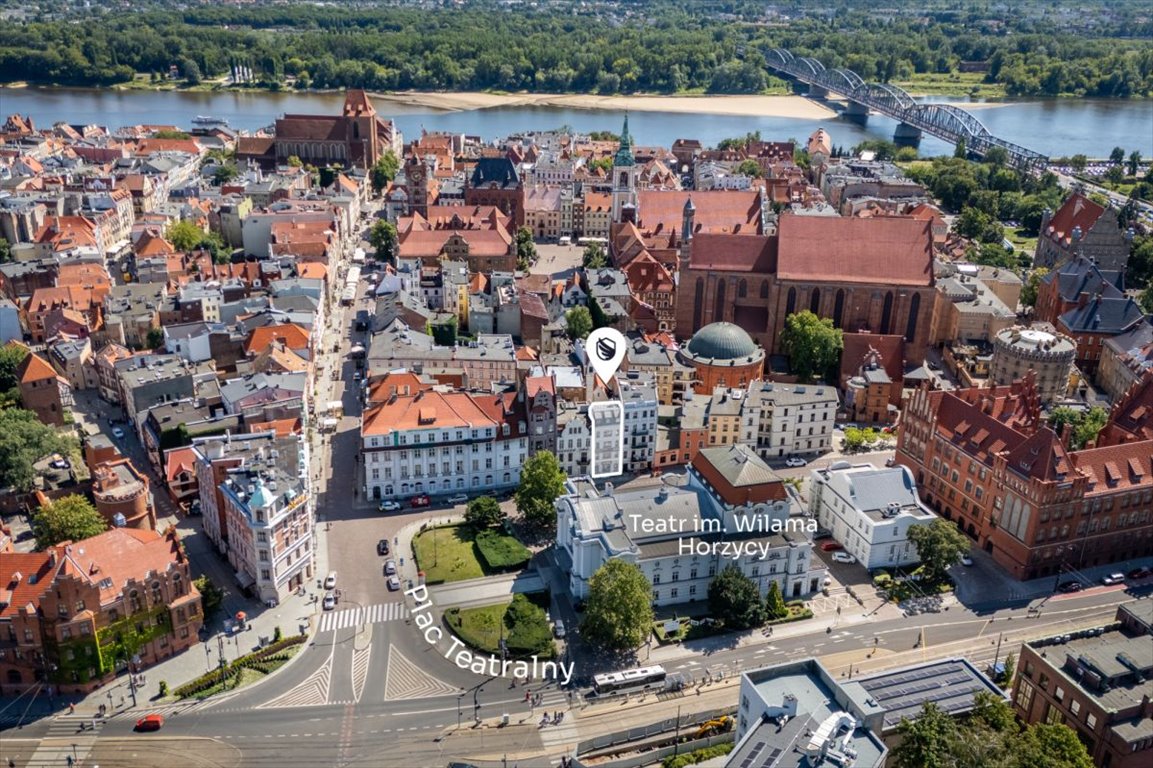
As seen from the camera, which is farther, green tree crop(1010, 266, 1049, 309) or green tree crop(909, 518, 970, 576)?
green tree crop(1010, 266, 1049, 309)

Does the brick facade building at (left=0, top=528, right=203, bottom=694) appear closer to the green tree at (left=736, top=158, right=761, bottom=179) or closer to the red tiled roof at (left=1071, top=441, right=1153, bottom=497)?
the red tiled roof at (left=1071, top=441, right=1153, bottom=497)

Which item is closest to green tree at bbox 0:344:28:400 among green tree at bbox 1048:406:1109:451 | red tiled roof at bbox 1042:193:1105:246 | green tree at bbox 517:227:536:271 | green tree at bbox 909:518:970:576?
green tree at bbox 517:227:536:271

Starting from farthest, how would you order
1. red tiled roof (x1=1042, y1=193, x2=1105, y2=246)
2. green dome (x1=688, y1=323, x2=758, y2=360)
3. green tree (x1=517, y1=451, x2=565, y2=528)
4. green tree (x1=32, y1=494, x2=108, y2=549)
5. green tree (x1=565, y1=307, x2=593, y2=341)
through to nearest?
red tiled roof (x1=1042, y1=193, x2=1105, y2=246)
green tree (x1=565, y1=307, x2=593, y2=341)
green dome (x1=688, y1=323, x2=758, y2=360)
green tree (x1=517, y1=451, x2=565, y2=528)
green tree (x1=32, y1=494, x2=108, y2=549)

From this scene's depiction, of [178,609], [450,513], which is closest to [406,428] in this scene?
[450,513]

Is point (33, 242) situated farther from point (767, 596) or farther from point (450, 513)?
point (767, 596)

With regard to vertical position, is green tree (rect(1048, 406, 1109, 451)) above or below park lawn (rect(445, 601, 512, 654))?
above

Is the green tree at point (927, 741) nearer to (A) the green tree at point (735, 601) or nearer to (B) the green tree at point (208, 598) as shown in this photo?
(A) the green tree at point (735, 601)

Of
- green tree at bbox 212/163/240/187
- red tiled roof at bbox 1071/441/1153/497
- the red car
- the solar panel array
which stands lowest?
the red car

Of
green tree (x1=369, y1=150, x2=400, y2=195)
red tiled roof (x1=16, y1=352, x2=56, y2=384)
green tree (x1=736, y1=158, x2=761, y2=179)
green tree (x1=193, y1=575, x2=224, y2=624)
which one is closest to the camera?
green tree (x1=193, y1=575, x2=224, y2=624)
